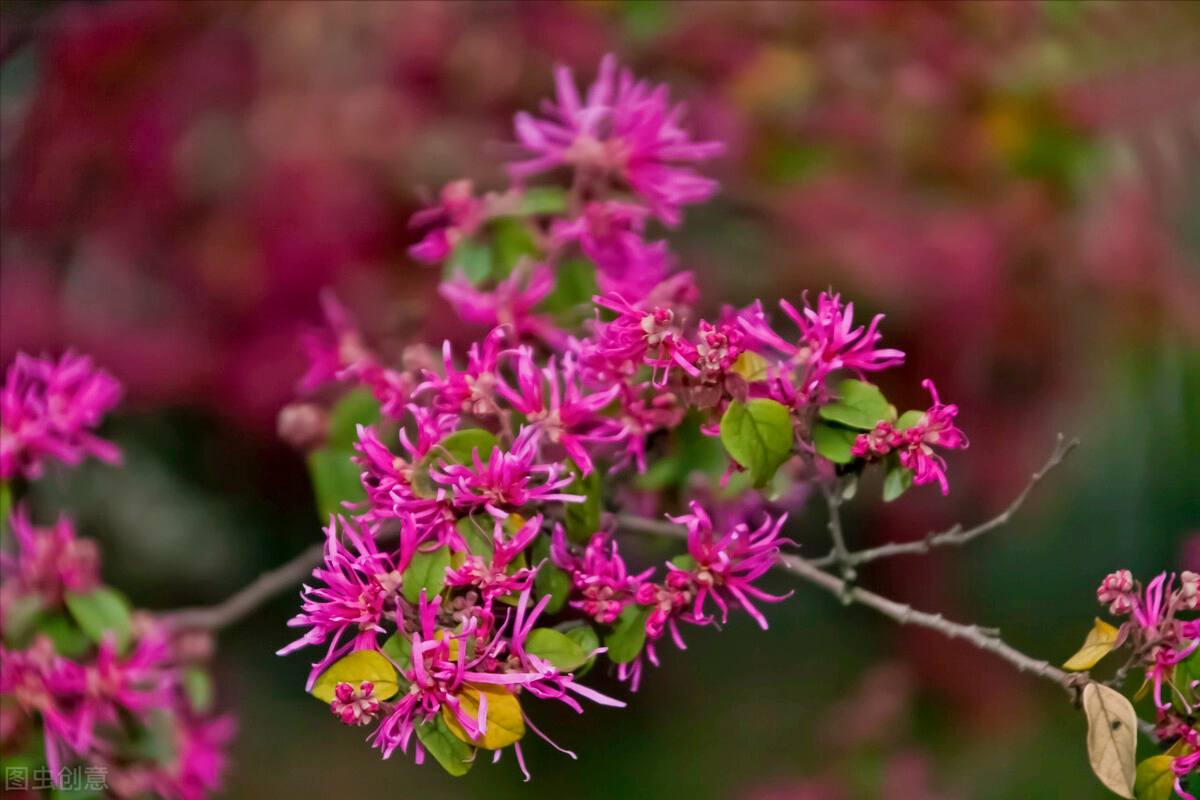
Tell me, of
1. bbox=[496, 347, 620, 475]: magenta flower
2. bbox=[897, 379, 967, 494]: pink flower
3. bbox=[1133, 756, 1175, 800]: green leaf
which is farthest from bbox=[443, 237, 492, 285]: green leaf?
bbox=[1133, 756, 1175, 800]: green leaf

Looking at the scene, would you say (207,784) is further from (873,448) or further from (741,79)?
(741,79)

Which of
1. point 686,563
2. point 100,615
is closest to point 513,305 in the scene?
point 686,563

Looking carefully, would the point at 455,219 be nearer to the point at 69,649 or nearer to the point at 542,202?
the point at 542,202

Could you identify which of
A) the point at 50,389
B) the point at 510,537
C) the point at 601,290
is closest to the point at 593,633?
the point at 510,537

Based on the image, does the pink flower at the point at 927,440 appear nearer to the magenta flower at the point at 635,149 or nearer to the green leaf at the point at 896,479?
the green leaf at the point at 896,479

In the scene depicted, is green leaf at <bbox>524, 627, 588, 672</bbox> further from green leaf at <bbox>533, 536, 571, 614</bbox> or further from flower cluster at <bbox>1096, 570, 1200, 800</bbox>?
flower cluster at <bbox>1096, 570, 1200, 800</bbox>

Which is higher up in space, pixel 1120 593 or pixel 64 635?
pixel 1120 593

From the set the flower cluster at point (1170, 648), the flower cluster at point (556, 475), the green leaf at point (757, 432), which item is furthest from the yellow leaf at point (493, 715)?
the flower cluster at point (1170, 648)
